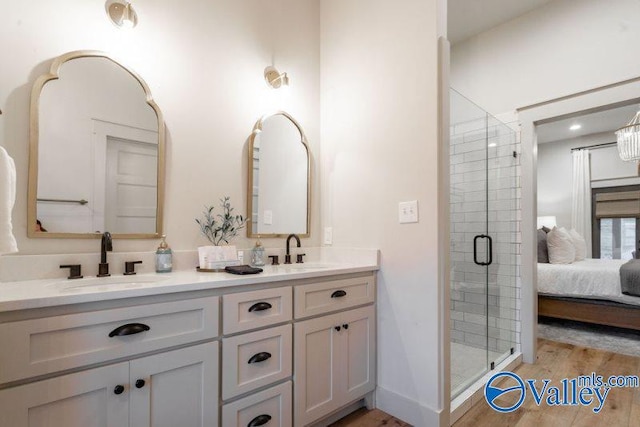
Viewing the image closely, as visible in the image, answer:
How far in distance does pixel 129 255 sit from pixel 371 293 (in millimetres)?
1366

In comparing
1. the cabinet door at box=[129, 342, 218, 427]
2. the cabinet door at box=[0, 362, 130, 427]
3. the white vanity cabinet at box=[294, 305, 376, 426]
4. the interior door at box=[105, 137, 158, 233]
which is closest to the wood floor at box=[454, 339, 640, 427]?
the white vanity cabinet at box=[294, 305, 376, 426]

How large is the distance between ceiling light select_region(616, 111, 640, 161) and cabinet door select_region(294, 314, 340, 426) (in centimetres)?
355

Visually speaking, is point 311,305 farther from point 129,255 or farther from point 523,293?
point 523,293

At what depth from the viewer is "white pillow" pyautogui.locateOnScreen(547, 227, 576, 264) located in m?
4.16

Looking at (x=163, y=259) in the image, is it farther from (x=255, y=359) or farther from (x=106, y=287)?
(x=255, y=359)

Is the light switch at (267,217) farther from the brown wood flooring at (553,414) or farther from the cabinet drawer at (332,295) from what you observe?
the brown wood flooring at (553,414)

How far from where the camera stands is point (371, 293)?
6.55 feet

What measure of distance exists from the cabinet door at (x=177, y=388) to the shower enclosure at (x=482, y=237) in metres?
1.90

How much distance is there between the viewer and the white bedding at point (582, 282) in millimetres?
3479

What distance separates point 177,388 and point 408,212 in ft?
4.71

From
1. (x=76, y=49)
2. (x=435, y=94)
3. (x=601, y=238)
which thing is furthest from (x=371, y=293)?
(x=601, y=238)

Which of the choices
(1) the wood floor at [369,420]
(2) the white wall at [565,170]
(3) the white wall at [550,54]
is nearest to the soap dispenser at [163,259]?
(1) the wood floor at [369,420]

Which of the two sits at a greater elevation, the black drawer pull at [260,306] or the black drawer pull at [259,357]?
the black drawer pull at [260,306]

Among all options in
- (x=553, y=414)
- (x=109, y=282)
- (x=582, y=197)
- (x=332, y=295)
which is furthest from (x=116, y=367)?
(x=582, y=197)
